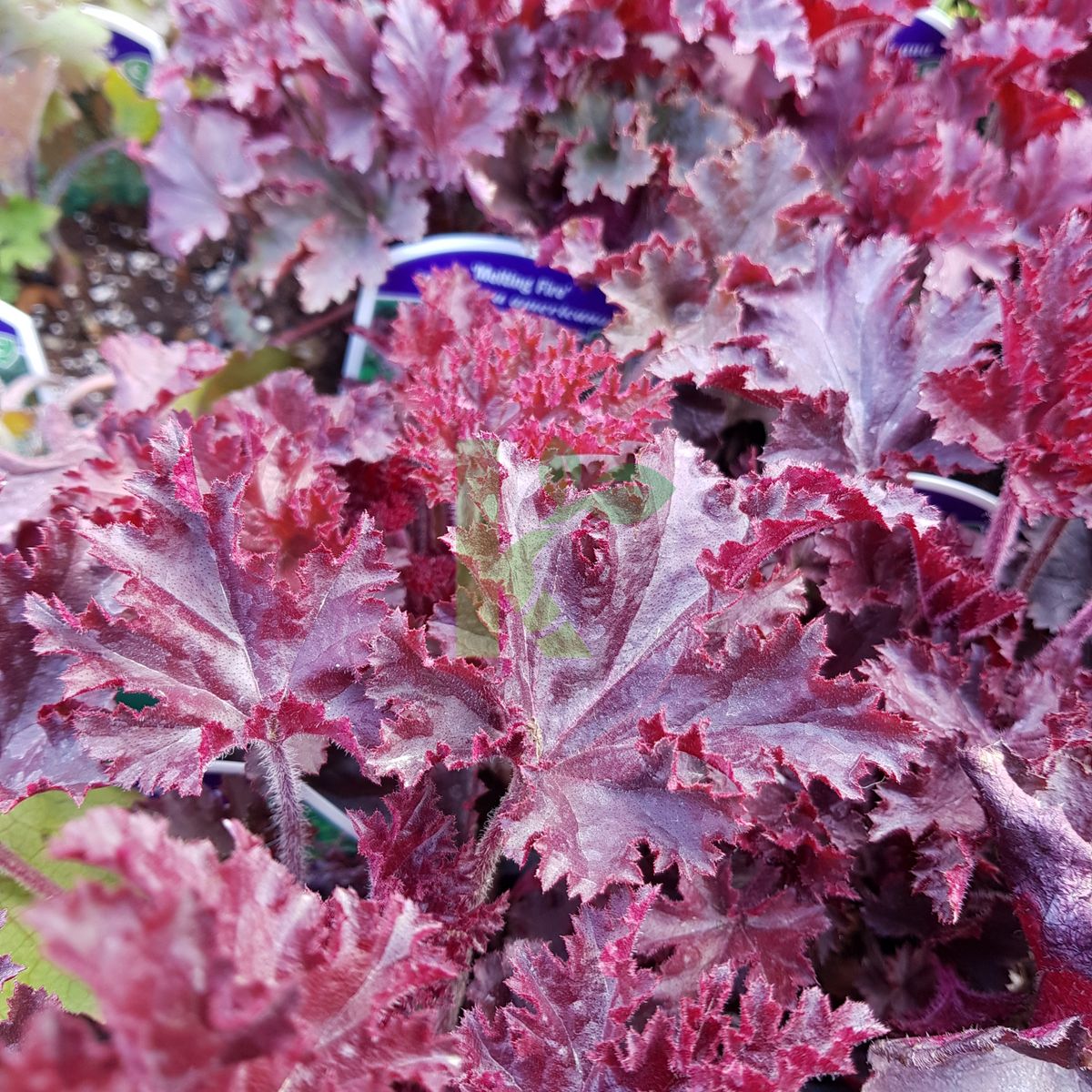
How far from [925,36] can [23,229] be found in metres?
1.91

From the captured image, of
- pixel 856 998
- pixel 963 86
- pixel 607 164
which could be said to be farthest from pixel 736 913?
pixel 963 86

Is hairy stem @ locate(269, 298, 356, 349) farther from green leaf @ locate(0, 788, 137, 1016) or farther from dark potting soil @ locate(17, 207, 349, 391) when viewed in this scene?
green leaf @ locate(0, 788, 137, 1016)

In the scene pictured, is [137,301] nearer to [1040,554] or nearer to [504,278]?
[504,278]

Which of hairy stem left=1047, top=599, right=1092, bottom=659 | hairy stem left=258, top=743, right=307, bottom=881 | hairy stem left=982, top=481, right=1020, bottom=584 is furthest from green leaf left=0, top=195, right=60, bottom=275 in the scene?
hairy stem left=1047, top=599, right=1092, bottom=659

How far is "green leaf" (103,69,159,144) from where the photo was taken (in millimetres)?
2172

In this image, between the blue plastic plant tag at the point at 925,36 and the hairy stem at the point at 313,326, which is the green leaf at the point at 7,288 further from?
the blue plastic plant tag at the point at 925,36

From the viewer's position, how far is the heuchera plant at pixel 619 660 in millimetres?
793

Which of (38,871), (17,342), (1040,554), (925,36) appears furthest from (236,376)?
(925,36)

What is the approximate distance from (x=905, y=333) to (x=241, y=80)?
47.1 inches

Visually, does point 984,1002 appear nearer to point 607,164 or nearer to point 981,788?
point 981,788

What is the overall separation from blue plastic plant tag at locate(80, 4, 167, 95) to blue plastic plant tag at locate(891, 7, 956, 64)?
5.00 feet

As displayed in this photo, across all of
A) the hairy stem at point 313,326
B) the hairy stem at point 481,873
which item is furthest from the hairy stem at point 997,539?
the hairy stem at point 313,326

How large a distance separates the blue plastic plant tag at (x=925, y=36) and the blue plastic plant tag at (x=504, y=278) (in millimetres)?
782

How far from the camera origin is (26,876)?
1057mm
